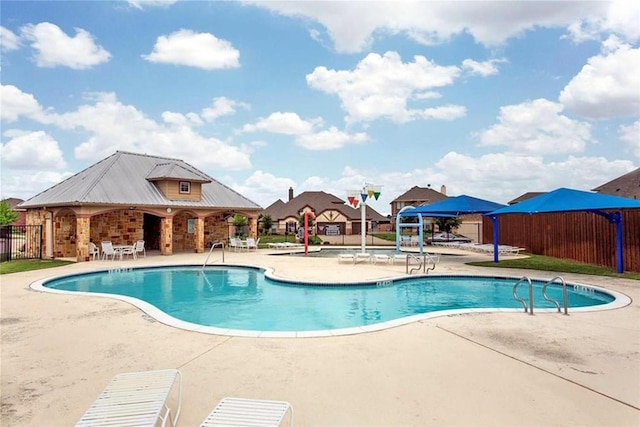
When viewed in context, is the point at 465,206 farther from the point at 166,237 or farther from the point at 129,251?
the point at 129,251

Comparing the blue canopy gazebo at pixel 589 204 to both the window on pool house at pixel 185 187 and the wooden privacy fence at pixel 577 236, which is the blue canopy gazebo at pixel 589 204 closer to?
the wooden privacy fence at pixel 577 236

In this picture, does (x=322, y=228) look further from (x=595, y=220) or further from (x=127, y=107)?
(x=595, y=220)

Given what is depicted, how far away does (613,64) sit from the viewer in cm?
1359

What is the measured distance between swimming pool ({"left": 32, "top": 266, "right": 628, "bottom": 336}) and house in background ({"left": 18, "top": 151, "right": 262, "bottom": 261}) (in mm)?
5455

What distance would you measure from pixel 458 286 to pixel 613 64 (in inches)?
366

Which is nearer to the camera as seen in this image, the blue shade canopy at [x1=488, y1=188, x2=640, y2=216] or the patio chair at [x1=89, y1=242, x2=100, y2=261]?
the blue shade canopy at [x1=488, y1=188, x2=640, y2=216]

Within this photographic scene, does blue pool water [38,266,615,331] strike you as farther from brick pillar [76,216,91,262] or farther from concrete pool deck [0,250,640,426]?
brick pillar [76,216,91,262]

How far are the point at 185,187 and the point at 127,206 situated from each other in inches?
151

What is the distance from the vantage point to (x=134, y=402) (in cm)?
331

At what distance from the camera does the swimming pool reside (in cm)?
803

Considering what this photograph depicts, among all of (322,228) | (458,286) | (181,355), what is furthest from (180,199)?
(322,228)

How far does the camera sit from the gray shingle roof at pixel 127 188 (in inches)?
754

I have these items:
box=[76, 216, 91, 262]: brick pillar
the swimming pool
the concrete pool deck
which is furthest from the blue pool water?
box=[76, 216, 91, 262]: brick pillar

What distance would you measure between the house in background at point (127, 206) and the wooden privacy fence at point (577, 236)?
15644mm
